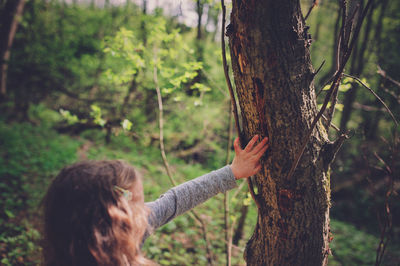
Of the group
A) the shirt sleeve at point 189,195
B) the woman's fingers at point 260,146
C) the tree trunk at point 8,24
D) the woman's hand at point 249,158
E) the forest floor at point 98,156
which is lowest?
the forest floor at point 98,156

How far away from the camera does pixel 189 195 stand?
5.07ft

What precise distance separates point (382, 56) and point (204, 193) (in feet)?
27.1

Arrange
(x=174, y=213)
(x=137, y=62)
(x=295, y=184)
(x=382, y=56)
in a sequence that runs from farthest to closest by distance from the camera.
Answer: (x=382, y=56) < (x=137, y=62) < (x=174, y=213) < (x=295, y=184)

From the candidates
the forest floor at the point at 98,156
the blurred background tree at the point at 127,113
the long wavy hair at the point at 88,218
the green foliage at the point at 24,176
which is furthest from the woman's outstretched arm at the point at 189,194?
the blurred background tree at the point at 127,113

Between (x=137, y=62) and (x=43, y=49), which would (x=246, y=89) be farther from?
(x=43, y=49)

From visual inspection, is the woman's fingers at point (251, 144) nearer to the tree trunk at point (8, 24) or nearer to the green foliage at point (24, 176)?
the green foliage at point (24, 176)

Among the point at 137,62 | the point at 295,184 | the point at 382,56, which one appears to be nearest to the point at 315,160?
the point at 295,184

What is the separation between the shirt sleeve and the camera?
5.03 feet

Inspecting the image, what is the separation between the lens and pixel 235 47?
1189 mm

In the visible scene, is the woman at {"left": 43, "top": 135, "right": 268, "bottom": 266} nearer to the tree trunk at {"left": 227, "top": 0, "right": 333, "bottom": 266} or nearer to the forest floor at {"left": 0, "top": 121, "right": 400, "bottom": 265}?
the tree trunk at {"left": 227, "top": 0, "right": 333, "bottom": 266}

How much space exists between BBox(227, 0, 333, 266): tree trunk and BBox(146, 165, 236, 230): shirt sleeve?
243 millimetres

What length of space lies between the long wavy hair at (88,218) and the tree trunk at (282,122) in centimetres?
76

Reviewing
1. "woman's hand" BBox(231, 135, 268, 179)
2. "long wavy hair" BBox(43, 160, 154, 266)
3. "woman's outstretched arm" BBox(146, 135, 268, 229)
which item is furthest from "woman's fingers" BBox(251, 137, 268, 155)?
"long wavy hair" BBox(43, 160, 154, 266)

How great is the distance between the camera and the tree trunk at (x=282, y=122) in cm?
108
